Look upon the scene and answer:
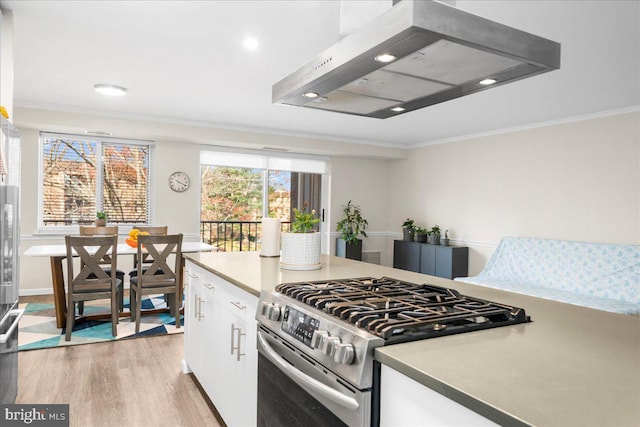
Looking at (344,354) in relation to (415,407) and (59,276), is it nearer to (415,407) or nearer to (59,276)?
(415,407)

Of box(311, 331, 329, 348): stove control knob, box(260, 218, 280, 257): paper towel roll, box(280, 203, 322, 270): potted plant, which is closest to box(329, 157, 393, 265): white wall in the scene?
box(260, 218, 280, 257): paper towel roll

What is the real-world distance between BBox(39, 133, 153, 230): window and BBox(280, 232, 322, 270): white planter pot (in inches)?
171

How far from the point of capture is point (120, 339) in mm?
3584

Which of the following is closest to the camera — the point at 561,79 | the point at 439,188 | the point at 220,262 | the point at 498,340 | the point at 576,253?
the point at 498,340

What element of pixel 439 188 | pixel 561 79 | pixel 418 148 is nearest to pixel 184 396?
pixel 561 79

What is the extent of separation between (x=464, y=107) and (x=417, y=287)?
11.4 feet

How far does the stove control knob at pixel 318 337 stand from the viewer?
115cm

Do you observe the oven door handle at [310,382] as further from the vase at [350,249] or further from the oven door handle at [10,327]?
the vase at [350,249]

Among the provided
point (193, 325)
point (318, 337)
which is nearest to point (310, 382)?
point (318, 337)

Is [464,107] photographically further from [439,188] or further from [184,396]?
[184,396]

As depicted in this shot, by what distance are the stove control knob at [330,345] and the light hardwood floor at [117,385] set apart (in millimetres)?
1486

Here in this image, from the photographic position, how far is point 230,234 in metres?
7.02

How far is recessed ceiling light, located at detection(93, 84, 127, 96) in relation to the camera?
3955mm

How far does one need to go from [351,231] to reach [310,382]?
241 inches
